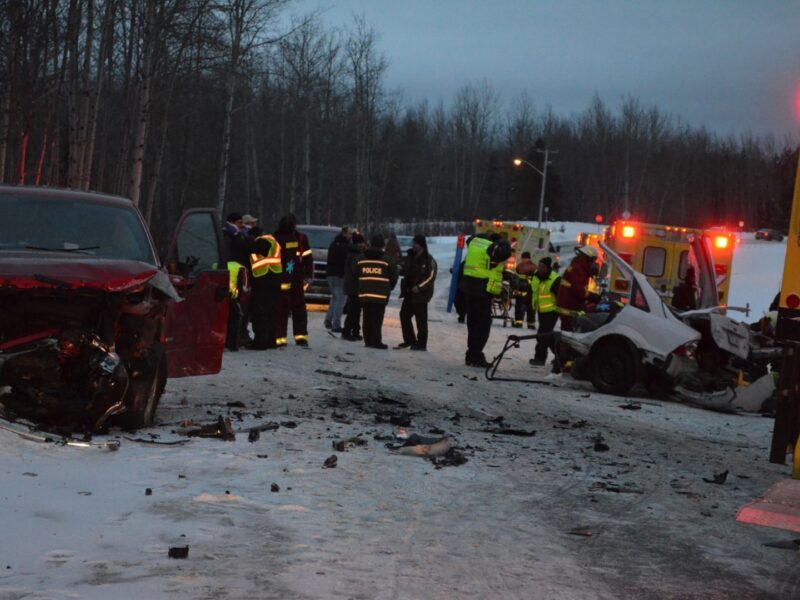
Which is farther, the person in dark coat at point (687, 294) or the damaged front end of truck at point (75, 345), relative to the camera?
the person in dark coat at point (687, 294)

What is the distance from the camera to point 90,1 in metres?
26.9

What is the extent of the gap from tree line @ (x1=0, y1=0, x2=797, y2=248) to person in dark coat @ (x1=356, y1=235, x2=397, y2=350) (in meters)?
10.4

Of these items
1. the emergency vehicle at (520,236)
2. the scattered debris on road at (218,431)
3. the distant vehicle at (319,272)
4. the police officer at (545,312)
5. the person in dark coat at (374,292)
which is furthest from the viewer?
the emergency vehicle at (520,236)

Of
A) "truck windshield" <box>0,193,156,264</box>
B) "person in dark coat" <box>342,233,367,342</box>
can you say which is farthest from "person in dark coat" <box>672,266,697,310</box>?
"truck windshield" <box>0,193,156,264</box>

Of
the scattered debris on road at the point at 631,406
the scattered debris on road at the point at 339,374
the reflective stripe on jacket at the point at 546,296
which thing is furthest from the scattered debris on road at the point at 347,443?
the reflective stripe on jacket at the point at 546,296

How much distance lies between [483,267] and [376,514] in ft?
32.3

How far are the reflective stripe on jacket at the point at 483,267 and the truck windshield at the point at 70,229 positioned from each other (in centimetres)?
750

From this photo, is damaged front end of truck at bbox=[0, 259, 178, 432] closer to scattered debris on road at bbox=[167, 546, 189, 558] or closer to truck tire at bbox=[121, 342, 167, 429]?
truck tire at bbox=[121, 342, 167, 429]

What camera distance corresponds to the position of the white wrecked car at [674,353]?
12812 millimetres

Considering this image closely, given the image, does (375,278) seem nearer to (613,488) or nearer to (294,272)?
(294,272)

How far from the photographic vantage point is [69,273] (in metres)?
7.23

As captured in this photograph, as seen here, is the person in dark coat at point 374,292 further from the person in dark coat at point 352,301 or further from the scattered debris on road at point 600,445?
the scattered debris on road at point 600,445

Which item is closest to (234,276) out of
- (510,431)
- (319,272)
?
(510,431)

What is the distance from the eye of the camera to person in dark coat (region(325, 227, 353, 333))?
19266 mm
